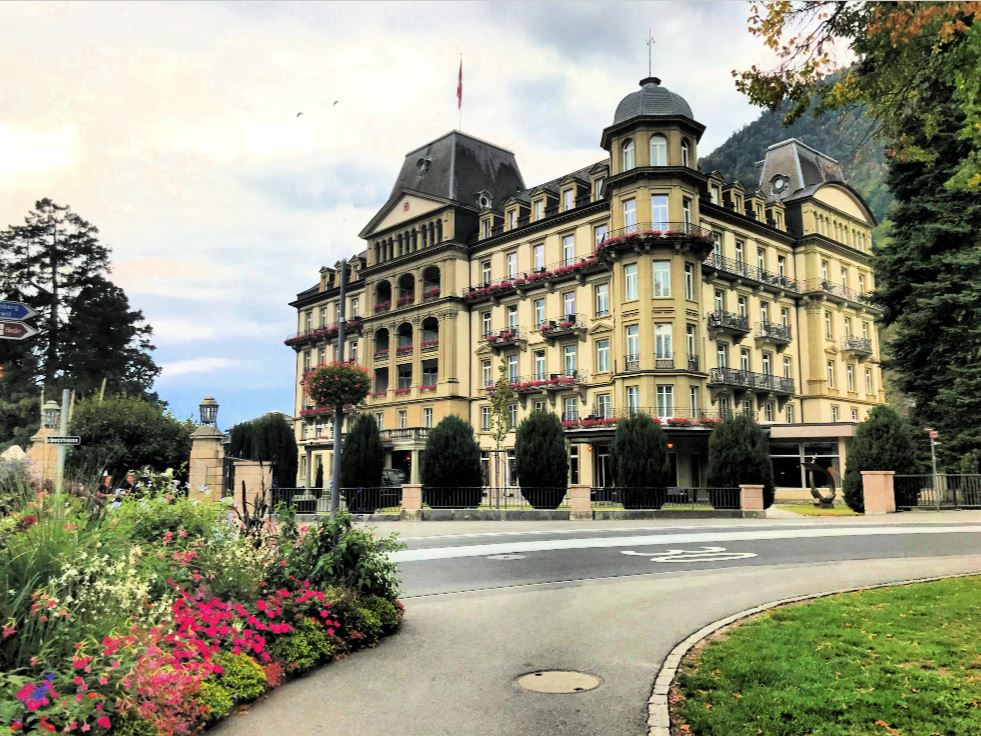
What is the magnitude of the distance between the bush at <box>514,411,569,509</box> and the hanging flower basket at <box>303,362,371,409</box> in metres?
7.59

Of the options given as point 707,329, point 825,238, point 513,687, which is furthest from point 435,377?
point 513,687

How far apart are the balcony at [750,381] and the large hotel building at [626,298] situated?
0.13 m

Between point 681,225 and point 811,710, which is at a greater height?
point 681,225

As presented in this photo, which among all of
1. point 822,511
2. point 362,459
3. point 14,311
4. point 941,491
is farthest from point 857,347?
point 14,311

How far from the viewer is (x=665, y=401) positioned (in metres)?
Answer: 41.9

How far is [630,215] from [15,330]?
4040cm

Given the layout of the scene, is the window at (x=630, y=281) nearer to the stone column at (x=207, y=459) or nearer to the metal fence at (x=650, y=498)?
the metal fence at (x=650, y=498)

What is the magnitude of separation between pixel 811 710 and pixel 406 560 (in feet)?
36.3

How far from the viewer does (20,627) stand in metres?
5.20

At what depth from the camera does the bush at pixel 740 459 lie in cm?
3130

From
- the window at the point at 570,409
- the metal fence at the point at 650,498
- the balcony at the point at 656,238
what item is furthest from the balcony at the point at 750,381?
the metal fence at the point at 650,498

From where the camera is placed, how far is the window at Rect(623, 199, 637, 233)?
43500mm

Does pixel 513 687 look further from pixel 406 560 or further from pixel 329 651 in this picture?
pixel 406 560

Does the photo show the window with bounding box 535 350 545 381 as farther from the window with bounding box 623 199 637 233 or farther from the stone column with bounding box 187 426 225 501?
the stone column with bounding box 187 426 225 501
